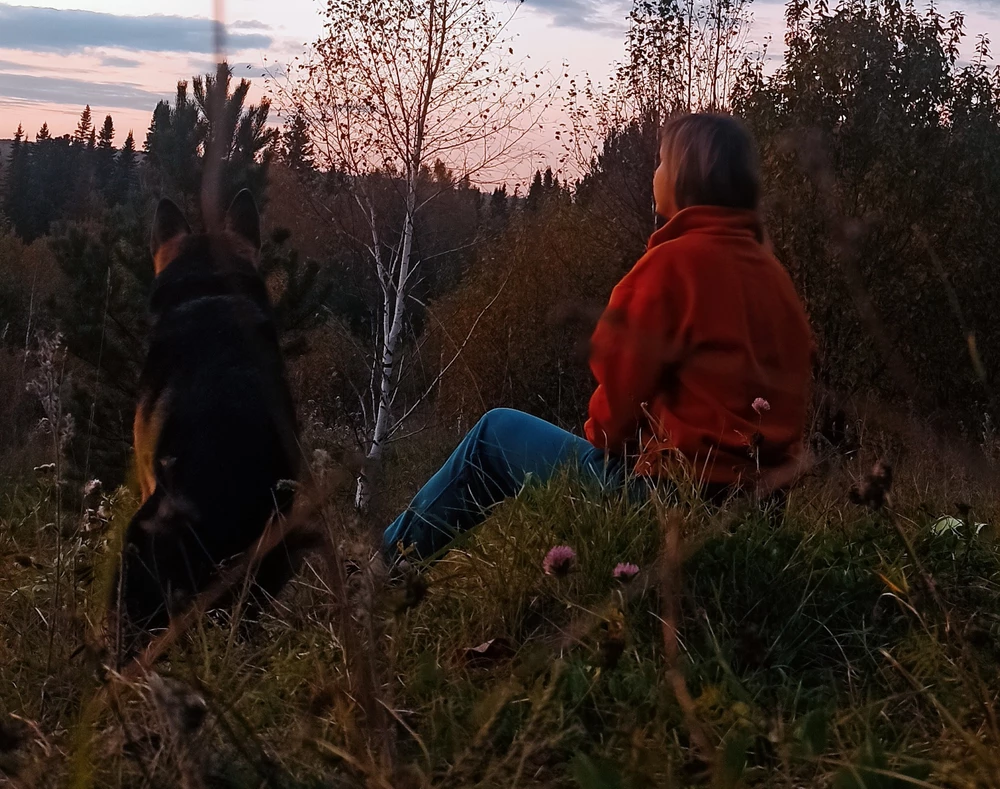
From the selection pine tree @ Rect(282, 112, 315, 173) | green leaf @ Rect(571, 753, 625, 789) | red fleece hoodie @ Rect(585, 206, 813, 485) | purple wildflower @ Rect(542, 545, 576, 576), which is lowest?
green leaf @ Rect(571, 753, 625, 789)

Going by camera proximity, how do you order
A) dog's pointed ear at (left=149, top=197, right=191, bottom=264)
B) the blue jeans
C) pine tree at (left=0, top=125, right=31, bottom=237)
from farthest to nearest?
pine tree at (left=0, top=125, right=31, bottom=237), dog's pointed ear at (left=149, top=197, right=191, bottom=264), the blue jeans

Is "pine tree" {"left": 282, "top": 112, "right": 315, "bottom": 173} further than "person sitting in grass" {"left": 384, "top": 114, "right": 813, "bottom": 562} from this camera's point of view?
Yes

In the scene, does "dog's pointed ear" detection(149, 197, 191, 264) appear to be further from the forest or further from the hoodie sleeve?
the hoodie sleeve

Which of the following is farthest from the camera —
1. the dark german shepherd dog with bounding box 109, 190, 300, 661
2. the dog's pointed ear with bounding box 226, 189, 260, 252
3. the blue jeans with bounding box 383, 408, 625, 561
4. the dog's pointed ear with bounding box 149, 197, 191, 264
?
the dog's pointed ear with bounding box 226, 189, 260, 252

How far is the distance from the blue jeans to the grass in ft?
1.06

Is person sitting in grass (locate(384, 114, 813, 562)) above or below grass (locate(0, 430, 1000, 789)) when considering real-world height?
above

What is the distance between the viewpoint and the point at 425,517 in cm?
317

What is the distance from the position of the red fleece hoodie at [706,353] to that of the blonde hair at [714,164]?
3.2 inches

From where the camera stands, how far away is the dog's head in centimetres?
462

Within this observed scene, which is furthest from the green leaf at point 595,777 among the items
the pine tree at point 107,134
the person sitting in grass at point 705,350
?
the pine tree at point 107,134

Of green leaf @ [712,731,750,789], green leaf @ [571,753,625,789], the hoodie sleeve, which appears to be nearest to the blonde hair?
the hoodie sleeve

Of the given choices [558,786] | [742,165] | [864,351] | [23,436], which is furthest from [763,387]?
[23,436]

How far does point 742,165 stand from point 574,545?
51.5 inches

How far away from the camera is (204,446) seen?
317 cm
